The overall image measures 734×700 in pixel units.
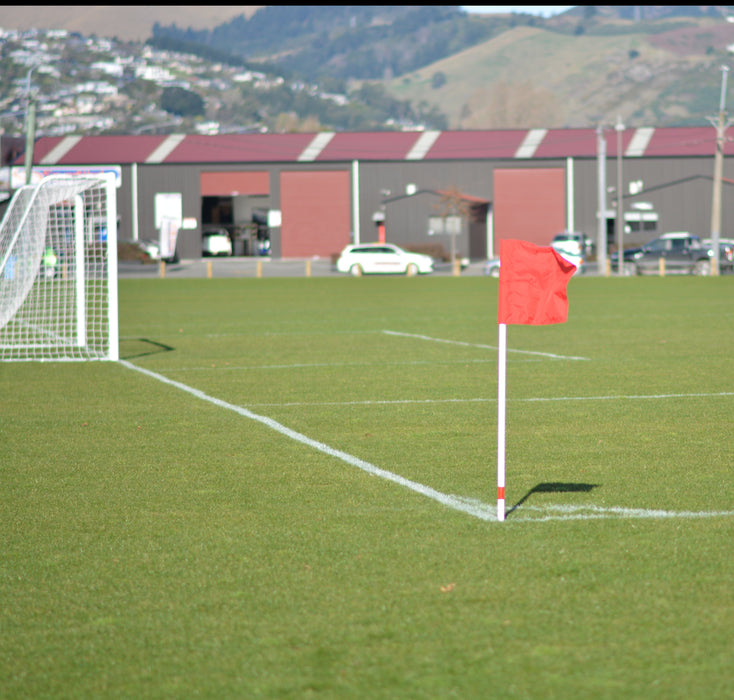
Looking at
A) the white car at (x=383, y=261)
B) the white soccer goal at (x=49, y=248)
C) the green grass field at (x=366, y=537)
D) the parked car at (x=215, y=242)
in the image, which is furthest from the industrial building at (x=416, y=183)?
the green grass field at (x=366, y=537)

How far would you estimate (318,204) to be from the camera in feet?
241

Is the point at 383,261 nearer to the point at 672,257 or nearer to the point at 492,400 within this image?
the point at 672,257

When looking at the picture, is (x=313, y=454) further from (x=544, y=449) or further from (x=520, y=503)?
(x=520, y=503)

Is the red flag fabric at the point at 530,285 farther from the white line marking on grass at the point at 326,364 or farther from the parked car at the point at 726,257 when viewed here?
the parked car at the point at 726,257

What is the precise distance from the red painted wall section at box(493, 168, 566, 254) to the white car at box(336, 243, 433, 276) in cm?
1989

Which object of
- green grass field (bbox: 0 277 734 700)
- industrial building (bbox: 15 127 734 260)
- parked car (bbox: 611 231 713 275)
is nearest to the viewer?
green grass field (bbox: 0 277 734 700)

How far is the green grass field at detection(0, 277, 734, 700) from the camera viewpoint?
415cm

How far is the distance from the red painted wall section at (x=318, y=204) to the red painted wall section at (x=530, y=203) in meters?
9.54

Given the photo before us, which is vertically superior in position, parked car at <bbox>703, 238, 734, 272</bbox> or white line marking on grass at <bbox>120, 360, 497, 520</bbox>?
parked car at <bbox>703, 238, 734, 272</bbox>

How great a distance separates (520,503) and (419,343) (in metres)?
11.4

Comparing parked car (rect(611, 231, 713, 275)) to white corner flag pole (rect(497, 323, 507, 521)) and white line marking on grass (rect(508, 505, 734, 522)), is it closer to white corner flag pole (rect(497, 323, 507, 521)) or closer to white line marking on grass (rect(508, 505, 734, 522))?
white line marking on grass (rect(508, 505, 734, 522))

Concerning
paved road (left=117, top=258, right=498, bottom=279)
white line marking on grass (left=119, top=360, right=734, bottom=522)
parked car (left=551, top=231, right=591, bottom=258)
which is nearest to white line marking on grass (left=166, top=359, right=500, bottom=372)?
white line marking on grass (left=119, top=360, right=734, bottom=522)

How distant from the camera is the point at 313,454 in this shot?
847 cm

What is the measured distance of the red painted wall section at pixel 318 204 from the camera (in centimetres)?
7344
